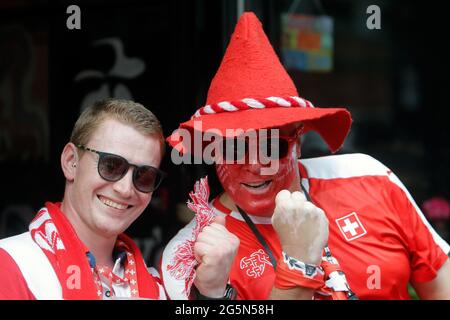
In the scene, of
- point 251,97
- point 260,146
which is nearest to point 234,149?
point 260,146

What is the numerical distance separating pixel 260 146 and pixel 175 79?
4.54 feet

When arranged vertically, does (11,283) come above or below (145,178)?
below

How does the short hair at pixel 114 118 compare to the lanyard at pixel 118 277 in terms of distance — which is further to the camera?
the short hair at pixel 114 118

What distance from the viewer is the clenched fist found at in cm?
227

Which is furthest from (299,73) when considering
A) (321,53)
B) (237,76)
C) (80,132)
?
(80,132)

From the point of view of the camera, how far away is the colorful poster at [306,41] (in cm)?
401

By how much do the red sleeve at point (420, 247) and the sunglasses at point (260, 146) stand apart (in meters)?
0.58

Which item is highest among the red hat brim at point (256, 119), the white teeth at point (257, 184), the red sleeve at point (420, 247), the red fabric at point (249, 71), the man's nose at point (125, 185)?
the red fabric at point (249, 71)

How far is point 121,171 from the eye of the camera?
2.39 metres

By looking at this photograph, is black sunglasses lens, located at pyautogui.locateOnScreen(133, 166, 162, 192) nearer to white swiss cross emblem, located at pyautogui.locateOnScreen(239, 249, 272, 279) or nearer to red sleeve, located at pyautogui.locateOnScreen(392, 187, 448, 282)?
white swiss cross emblem, located at pyautogui.locateOnScreen(239, 249, 272, 279)

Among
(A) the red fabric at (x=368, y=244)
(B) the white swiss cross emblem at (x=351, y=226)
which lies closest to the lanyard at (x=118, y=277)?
(A) the red fabric at (x=368, y=244)

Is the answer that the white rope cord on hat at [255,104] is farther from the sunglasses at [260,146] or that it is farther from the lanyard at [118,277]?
the lanyard at [118,277]

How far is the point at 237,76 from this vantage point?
2631 mm

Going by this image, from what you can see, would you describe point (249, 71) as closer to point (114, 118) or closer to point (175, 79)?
point (114, 118)
